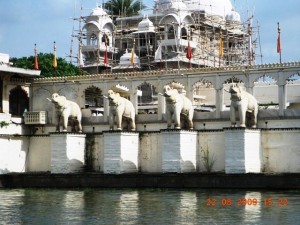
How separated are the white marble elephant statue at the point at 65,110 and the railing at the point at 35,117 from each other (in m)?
2.00

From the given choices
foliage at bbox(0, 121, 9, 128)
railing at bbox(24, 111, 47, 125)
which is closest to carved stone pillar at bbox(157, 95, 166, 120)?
railing at bbox(24, 111, 47, 125)

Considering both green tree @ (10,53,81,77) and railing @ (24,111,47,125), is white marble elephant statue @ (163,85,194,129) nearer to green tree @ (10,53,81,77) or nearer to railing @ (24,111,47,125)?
railing @ (24,111,47,125)

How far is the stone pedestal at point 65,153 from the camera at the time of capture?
120ft

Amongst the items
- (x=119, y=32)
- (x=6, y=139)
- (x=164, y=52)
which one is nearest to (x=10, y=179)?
(x=6, y=139)

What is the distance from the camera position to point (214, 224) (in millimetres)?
A: 21859

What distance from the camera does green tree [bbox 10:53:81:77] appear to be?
54.6 m

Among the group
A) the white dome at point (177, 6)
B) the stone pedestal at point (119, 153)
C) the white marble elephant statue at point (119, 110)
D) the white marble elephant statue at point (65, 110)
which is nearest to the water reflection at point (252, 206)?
the stone pedestal at point (119, 153)

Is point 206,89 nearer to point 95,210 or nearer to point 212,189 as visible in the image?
point 212,189

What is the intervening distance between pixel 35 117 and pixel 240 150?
37.3 feet

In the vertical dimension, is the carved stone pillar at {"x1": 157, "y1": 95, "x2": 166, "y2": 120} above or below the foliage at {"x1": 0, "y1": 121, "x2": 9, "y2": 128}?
above

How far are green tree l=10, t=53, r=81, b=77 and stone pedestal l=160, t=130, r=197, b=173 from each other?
20.9m

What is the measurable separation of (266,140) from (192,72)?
486cm

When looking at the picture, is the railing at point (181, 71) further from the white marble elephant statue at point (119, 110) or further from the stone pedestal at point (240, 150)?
the stone pedestal at point (240, 150)

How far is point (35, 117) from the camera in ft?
129
